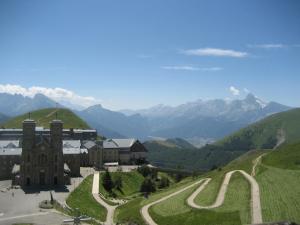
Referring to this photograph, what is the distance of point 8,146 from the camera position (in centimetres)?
13300

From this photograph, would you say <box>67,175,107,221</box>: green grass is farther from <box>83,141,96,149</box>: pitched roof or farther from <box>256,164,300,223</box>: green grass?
<box>83,141,96,149</box>: pitched roof

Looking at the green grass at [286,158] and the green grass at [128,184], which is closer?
the green grass at [286,158]

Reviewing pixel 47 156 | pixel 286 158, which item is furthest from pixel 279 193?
pixel 47 156

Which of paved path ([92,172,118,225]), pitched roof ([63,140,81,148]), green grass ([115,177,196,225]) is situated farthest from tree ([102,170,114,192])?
pitched roof ([63,140,81,148])

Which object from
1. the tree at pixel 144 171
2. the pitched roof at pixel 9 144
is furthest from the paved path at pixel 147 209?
the pitched roof at pixel 9 144

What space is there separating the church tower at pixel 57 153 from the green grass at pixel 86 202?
640 cm

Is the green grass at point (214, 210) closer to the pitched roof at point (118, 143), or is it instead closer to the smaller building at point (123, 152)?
the smaller building at point (123, 152)

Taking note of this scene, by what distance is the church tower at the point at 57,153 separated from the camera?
113500 millimetres

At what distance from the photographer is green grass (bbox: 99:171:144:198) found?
116m

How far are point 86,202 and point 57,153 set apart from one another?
2131 cm

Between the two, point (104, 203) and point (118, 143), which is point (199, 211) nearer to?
point (104, 203)

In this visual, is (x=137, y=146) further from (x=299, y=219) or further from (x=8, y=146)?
(x=299, y=219)

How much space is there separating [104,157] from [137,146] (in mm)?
13571

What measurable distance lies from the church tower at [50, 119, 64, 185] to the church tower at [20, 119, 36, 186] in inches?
195
